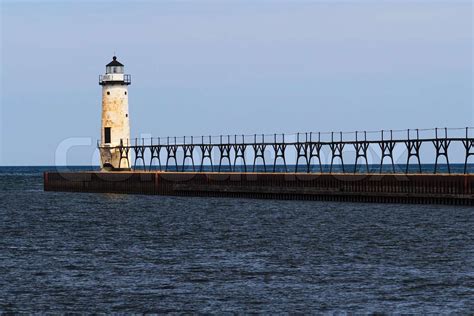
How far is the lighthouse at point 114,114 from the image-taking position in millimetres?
95688

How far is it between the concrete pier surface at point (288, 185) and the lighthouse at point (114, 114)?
2364mm

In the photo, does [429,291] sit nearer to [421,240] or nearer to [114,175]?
[421,240]

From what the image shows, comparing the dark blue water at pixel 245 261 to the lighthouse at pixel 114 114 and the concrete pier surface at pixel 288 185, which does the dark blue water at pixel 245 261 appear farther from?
the lighthouse at pixel 114 114

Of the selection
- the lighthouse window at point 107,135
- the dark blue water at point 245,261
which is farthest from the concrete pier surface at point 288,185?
the lighthouse window at point 107,135

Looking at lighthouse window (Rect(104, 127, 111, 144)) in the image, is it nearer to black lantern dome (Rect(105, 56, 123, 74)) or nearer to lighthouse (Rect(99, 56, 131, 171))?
lighthouse (Rect(99, 56, 131, 171))

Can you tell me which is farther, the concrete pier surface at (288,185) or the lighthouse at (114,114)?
the lighthouse at (114,114)

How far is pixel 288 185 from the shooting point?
3014 inches

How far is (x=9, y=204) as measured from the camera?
288ft

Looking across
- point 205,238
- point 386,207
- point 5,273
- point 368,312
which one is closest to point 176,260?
point 5,273

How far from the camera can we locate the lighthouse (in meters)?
95.7

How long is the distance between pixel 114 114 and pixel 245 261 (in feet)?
192

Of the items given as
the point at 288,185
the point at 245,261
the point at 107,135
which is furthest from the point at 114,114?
the point at 245,261

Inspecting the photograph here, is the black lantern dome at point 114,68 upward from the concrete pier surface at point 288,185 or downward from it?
upward

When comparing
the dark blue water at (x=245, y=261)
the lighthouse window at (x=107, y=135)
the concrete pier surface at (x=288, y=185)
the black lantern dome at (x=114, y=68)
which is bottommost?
the dark blue water at (x=245, y=261)
